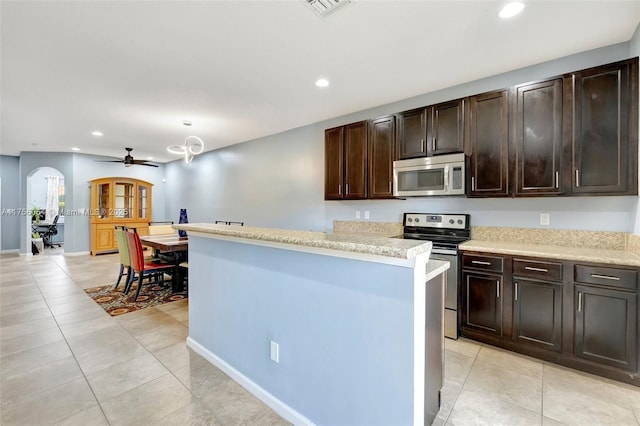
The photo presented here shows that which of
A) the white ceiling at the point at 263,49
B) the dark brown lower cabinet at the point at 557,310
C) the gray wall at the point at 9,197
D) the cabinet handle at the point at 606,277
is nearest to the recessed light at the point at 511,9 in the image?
the white ceiling at the point at 263,49

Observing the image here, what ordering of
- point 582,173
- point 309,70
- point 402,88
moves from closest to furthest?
1. point 582,173
2. point 309,70
3. point 402,88

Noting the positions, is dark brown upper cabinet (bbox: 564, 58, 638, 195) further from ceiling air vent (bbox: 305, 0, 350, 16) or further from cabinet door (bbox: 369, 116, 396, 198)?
ceiling air vent (bbox: 305, 0, 350, 16)

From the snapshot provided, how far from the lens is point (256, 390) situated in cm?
193

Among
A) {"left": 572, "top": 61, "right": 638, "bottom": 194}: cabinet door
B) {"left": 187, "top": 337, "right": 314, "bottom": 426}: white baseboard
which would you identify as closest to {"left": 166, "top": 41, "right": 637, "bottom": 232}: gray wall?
{"left": 572, "top": 61, "right": 638, "bottom": 194}: cabinet door

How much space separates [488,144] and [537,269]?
48.4 inches

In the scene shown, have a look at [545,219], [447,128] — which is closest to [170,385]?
[447,128]

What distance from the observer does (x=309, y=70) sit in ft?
9.33

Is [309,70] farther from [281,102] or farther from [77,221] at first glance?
[77,221]

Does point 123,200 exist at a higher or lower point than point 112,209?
higher

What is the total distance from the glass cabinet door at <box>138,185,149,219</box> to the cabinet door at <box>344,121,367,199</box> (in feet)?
23.5

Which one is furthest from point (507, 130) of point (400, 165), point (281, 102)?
point (281, 102)

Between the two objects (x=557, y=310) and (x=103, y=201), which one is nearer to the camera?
(x=557, y=310)

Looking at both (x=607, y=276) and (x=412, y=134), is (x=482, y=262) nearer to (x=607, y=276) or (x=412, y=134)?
(x=607, y=276)

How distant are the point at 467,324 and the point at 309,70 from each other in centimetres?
295
